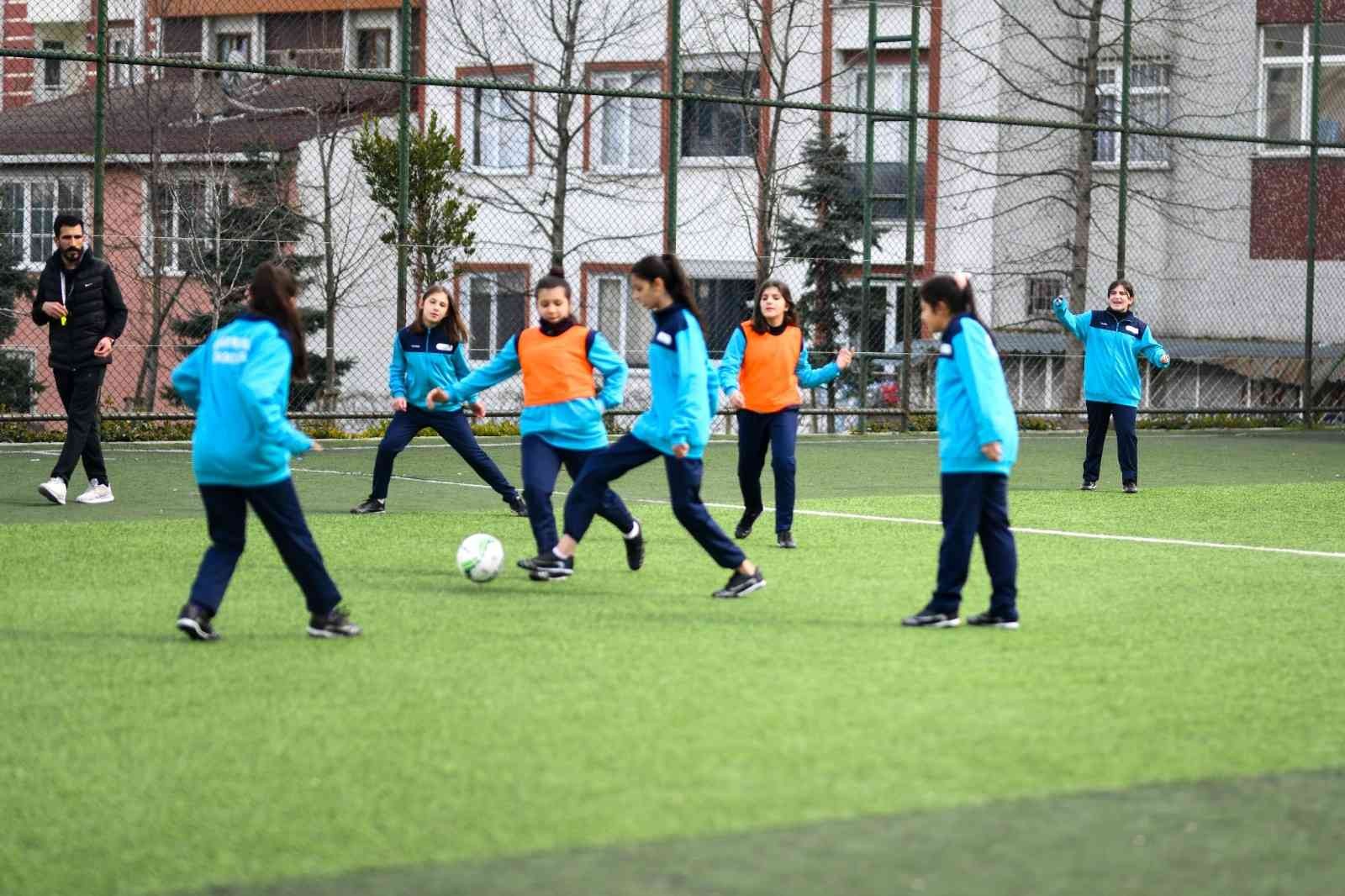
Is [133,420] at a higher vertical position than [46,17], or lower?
lower

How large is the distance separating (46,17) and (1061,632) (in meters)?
16.1

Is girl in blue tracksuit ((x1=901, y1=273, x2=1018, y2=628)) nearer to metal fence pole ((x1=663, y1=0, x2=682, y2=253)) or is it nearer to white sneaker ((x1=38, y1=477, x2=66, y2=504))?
white sneaker ((x1=38, y1=477, x2=66, y2=504))

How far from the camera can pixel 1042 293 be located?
27375mm

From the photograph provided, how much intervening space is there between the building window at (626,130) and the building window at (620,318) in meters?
2.08

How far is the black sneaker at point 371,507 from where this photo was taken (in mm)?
13391

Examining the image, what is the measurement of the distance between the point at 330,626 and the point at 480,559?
170cm

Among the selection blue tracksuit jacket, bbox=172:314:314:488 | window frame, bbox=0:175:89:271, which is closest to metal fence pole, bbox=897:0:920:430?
window frame, bbox=0:175:89:271

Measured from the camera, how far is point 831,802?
17.5ft

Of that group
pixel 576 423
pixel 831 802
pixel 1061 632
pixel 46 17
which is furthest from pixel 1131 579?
pixel 46 17

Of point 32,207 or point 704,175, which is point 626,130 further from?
point 32,207

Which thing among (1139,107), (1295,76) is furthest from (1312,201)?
(1295,76)

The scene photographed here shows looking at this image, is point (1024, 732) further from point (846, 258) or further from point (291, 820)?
point (846, 258)

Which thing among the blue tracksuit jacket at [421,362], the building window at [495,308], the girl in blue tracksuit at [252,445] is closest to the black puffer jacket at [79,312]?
the blue tracksuit jacket at [421,362]

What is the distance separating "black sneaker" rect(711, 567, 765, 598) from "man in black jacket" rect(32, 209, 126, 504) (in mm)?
5769
